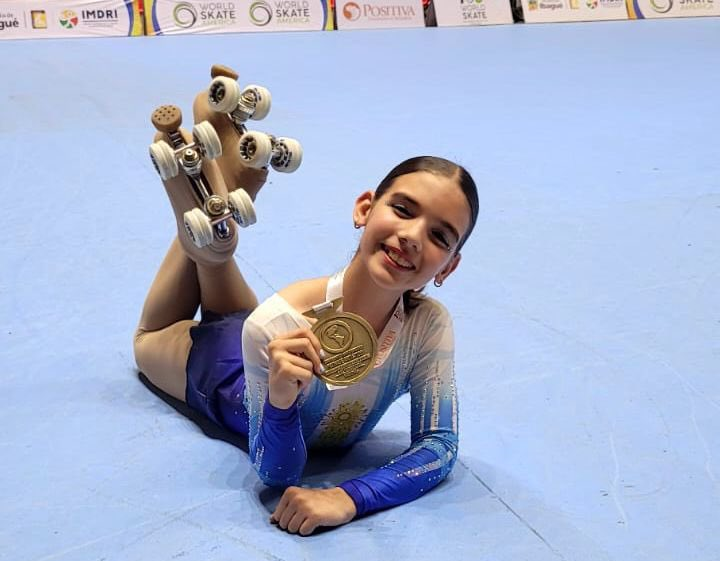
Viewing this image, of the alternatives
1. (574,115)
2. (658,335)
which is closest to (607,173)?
(574,115)

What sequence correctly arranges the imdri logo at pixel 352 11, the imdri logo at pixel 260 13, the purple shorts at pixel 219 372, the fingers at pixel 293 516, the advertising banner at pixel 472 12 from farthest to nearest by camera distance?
the advertising banner at pixel 472 12
the imdri logo at pixel 352 11
the imdri logo at pixel 260 13
the purple shorts at pixel 219 372
the fingers at pixel 293 516

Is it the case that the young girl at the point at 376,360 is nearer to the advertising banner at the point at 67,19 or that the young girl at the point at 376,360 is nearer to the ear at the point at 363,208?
the ear at the point at 363,208

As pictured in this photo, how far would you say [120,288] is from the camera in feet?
10.2

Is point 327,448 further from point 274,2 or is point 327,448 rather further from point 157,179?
point 274,2

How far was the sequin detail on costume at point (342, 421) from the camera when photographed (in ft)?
6.58

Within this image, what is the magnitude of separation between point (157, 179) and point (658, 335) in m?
2.45

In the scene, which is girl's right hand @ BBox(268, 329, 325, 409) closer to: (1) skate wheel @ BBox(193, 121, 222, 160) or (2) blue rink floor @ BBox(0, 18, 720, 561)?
(2) blue rink floor @ BBox(0, 18, 720, 561)

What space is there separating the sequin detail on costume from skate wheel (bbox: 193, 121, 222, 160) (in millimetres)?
618

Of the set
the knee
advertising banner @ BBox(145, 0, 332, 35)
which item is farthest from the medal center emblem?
advertising banner @ BBox(145, 0, 332, 35)

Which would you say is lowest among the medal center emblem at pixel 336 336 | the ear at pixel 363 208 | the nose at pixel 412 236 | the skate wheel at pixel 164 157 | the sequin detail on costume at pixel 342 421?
the sequin detail on costume at pixel 342 421

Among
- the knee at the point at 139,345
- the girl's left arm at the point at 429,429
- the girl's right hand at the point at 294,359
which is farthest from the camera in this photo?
the knee at the point at 139,345

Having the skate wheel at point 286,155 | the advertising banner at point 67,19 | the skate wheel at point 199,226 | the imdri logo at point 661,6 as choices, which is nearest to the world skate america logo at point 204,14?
the advertising banner at point 67,19

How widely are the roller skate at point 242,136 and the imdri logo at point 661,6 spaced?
31.4ft

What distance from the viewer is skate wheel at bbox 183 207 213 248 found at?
2014 mm
